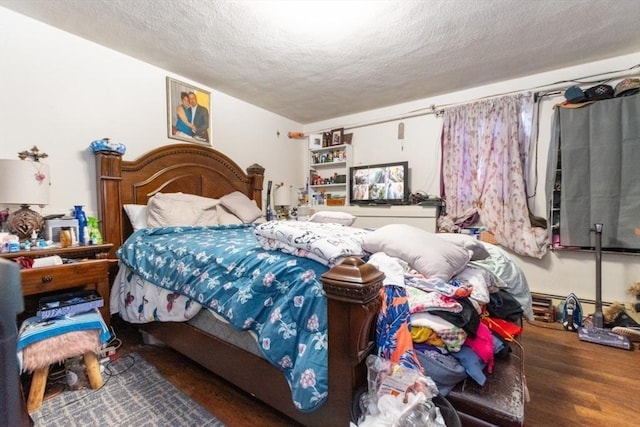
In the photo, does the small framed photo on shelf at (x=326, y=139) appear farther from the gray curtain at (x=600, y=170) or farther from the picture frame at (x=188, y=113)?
the gray curtain at (x=600, y=170)

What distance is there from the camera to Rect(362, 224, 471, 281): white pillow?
3.74 feet

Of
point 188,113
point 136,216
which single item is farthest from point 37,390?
point 188,113

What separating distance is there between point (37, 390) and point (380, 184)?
331 centimetres

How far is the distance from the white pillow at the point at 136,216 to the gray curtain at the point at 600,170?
362cm

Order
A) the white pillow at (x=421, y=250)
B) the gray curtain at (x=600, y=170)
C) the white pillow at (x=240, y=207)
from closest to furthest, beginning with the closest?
the white pillow at (x=421, y=250), the gray curtain at (x=600, y=170), the white pillow at (x=240, y=207)

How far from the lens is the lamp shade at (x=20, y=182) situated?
164 centimetres

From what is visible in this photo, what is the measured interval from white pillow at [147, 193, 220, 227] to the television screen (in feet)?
5.79

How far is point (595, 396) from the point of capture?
1.50 metres

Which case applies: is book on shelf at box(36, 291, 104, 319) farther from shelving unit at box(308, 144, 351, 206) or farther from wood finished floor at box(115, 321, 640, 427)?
shelving unit at box(308, 144, 351, 206)

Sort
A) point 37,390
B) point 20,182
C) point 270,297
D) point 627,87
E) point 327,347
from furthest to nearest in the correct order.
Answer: point 627,87
point 20,182
point 37,390
point 270,297
point 327,347

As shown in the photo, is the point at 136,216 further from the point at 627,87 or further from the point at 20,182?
the point at 627,87

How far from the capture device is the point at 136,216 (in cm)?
236

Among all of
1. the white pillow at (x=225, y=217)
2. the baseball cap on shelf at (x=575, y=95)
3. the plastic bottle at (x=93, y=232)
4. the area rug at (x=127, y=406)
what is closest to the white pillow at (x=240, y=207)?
the white pillow at (x=225, y=217)

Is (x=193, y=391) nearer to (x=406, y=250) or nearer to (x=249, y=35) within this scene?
(x=406, y=250)
